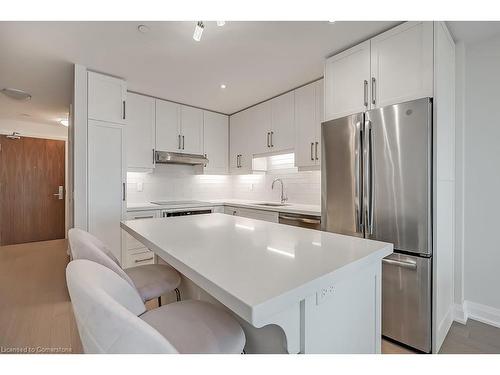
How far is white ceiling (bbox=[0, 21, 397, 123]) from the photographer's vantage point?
196cm

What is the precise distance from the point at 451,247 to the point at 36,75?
445 cm

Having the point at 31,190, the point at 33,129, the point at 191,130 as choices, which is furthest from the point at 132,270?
the point at 33,129

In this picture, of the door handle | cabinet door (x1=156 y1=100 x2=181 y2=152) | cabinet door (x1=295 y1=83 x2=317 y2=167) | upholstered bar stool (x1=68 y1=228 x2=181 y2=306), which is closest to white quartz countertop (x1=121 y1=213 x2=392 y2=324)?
upholstered bar stool (x1=68 y1=228 x2=181 y2=306)

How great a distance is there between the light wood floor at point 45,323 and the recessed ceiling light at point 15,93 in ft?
7.63

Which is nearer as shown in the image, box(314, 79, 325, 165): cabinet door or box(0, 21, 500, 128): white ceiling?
box(0, 21, 500, 128): white ceiling

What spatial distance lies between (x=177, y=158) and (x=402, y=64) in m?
2.74

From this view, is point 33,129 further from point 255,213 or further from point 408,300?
point 408,300

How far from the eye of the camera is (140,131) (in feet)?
10.9

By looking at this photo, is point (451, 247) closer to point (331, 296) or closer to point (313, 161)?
point (313, 161)

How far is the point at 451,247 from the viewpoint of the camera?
6.85 ft

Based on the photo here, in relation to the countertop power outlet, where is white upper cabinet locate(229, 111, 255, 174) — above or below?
above

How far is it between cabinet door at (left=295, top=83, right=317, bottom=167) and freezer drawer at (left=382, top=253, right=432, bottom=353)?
1387mm

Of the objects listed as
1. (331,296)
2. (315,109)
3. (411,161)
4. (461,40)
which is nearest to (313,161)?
(315,109)

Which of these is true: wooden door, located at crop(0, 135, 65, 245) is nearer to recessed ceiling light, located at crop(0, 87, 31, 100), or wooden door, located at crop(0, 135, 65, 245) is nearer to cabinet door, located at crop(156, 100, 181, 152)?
recessed ceiling light, located at crop(0, 87, 31, 100)
